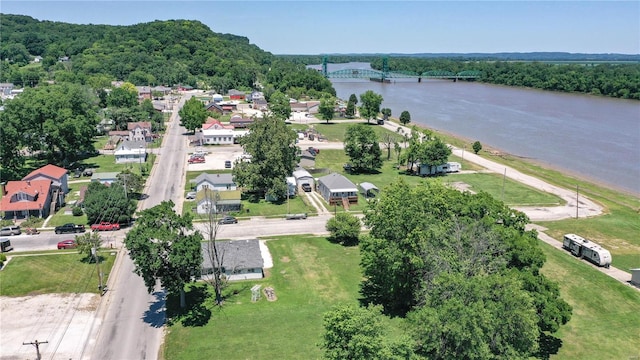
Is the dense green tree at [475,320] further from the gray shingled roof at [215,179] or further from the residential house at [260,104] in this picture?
the residential house at [260,104]

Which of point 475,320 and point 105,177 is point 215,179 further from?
point 475,320

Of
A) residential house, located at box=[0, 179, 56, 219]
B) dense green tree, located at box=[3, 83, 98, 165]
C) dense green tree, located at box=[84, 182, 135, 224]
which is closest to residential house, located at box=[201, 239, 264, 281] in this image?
dense green tree, located at box=[84, 182, 135, 224]

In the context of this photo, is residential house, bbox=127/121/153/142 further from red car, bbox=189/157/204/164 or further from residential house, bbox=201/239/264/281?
residential house, bbox=201/239/264/281

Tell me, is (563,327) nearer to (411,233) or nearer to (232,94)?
(411,233)

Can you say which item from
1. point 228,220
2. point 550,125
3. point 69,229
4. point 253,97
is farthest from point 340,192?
point 253,97

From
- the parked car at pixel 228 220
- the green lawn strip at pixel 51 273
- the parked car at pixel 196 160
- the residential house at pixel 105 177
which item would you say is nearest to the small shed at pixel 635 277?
the parked car at pixel 228 220

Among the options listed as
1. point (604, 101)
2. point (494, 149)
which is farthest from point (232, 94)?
point (604, 101)
